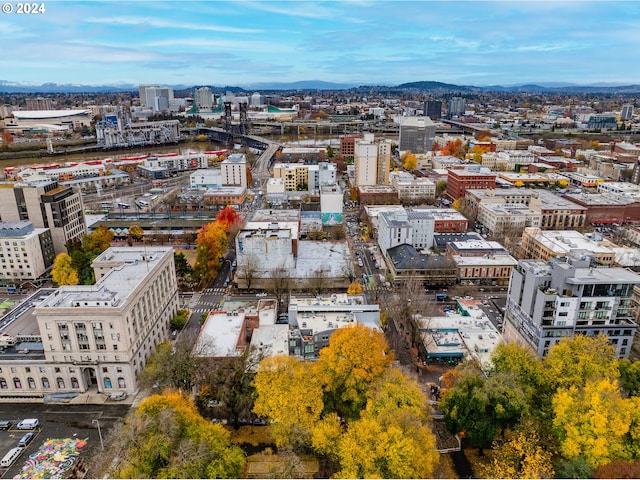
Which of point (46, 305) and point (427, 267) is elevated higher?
point (46, 305)

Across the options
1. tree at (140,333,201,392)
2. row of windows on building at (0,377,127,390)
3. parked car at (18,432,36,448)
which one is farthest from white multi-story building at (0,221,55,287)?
tree at (140,333,201,392)

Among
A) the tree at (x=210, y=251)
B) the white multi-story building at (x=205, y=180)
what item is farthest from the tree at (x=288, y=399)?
the white multi-story building at (x=205, y=180)

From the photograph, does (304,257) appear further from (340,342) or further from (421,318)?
(340,342)

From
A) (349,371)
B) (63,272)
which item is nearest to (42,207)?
(63,272)

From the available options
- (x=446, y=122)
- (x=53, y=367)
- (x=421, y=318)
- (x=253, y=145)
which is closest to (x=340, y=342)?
(x=421, y=318)

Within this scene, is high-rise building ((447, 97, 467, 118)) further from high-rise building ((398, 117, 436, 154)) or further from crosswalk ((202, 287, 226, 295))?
crosswalk ((202, 287, 226, 295))

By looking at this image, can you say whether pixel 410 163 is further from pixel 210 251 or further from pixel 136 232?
pixel 136 232
